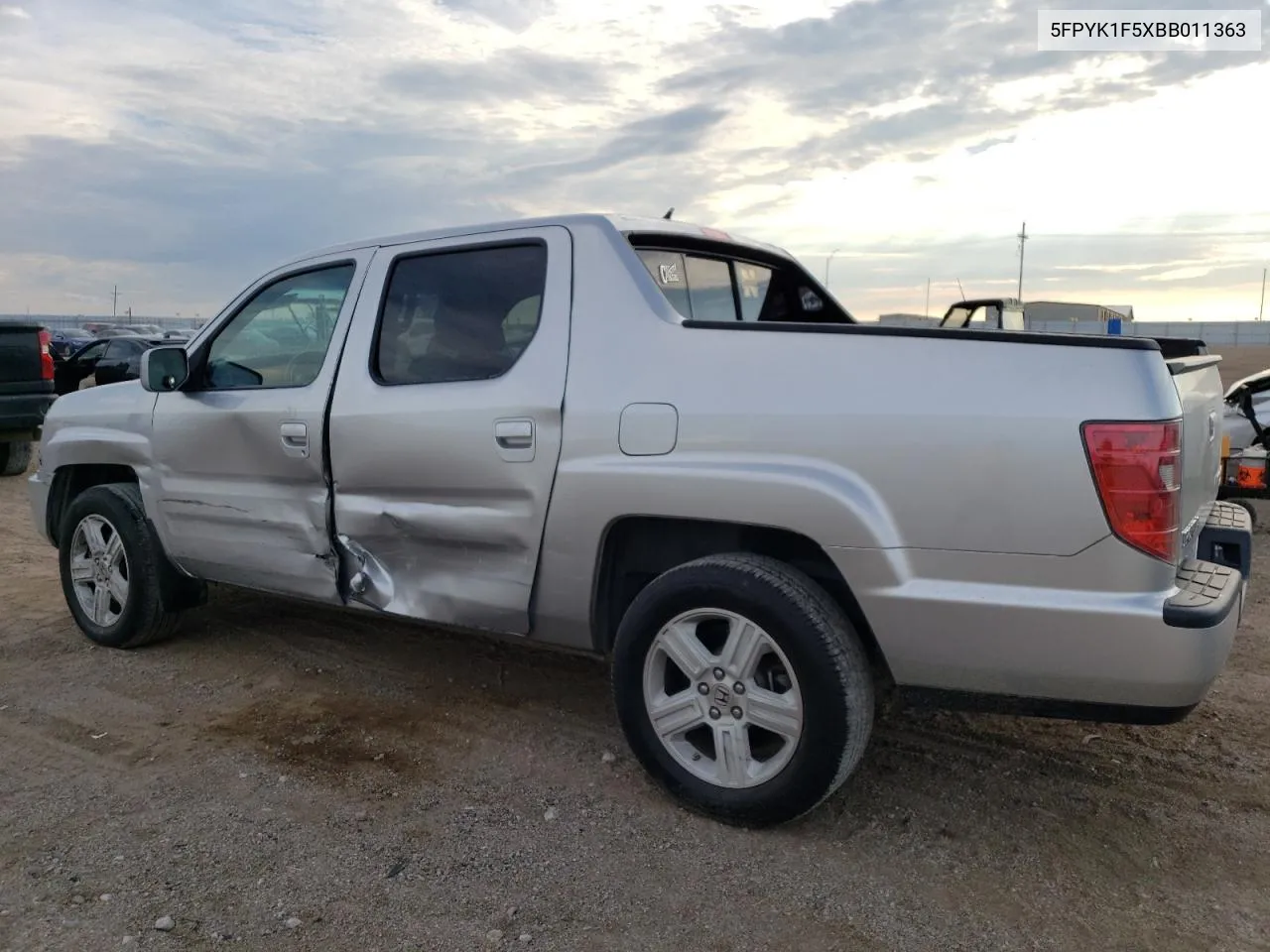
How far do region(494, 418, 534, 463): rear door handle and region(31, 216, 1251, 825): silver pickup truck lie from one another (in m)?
Answer: 0.01

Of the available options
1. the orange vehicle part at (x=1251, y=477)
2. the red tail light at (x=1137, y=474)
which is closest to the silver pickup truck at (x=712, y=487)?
the red tail light at (x=1137, y=474)

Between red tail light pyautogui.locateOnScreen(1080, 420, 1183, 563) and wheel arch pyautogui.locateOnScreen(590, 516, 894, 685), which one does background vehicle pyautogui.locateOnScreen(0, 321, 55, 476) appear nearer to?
wheel arch pyautogui.locateOnScreen(590, 516, 894, 685)

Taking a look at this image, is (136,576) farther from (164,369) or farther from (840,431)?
(840,431)

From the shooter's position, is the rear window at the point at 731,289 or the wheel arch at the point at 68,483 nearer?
the rear window at the point at 731,289

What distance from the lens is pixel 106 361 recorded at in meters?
17.1

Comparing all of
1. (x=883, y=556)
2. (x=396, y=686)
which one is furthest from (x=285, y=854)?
(x=883, y=556)

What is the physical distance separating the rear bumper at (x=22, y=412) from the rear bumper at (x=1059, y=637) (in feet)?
33.4

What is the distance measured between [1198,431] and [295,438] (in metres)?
3.19

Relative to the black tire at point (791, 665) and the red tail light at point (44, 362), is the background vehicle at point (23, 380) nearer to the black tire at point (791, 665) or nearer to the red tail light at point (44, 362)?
the red tail light at point (44, 362)

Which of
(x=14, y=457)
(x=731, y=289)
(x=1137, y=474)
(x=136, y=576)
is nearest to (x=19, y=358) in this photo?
(x=14, y=457)

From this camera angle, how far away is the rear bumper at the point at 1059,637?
Result: 2.62 meters

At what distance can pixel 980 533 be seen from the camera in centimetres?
272

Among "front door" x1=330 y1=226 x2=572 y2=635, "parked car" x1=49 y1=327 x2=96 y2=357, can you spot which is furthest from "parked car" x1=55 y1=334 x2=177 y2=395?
"front door" x1=330 y1=226 x2=572 y2=635

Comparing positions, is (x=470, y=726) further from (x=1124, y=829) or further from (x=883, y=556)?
(x=1124, y=829)
